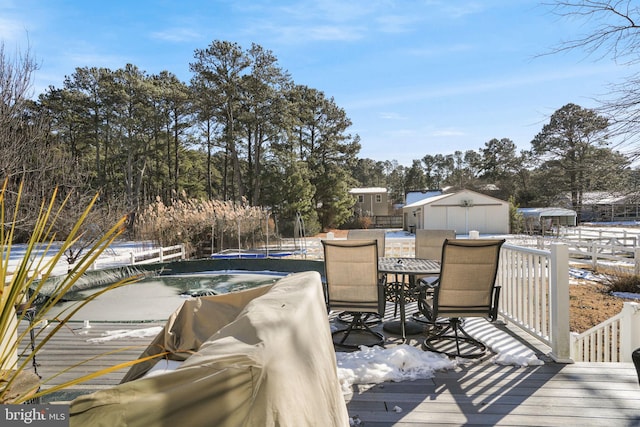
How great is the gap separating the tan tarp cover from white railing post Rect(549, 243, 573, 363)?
7.66ft

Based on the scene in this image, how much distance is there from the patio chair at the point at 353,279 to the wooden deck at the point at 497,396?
90cm

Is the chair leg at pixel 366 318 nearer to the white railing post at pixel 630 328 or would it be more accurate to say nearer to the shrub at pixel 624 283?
the white railing post at pixel 630 328

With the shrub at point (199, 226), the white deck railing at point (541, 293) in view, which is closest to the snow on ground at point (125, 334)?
the white deck railing at point (541, 293)

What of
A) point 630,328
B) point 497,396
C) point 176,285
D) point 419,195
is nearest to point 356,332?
point 497,396

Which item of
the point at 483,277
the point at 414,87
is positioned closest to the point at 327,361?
the point at 483,277

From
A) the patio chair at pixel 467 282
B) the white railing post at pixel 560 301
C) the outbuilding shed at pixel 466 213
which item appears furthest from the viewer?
the outbuilding shed at pixel 466 213

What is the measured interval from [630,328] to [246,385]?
4.73 metres

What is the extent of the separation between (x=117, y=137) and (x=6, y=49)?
19701 millimetres

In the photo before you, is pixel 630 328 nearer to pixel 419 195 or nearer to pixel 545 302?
pixel 545 302

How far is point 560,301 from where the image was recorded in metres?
3.06

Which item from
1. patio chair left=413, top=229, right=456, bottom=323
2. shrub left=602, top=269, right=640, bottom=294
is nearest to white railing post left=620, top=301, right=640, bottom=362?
patio chair left=413, top=229, right=456, bottom=323

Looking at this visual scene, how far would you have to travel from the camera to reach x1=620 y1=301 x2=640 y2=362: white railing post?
402 centimetres

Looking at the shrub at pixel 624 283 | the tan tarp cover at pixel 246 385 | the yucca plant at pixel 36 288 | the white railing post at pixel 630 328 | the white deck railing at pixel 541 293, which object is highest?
the yucca plant at pixel 36 288

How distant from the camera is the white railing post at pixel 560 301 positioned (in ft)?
9.93
